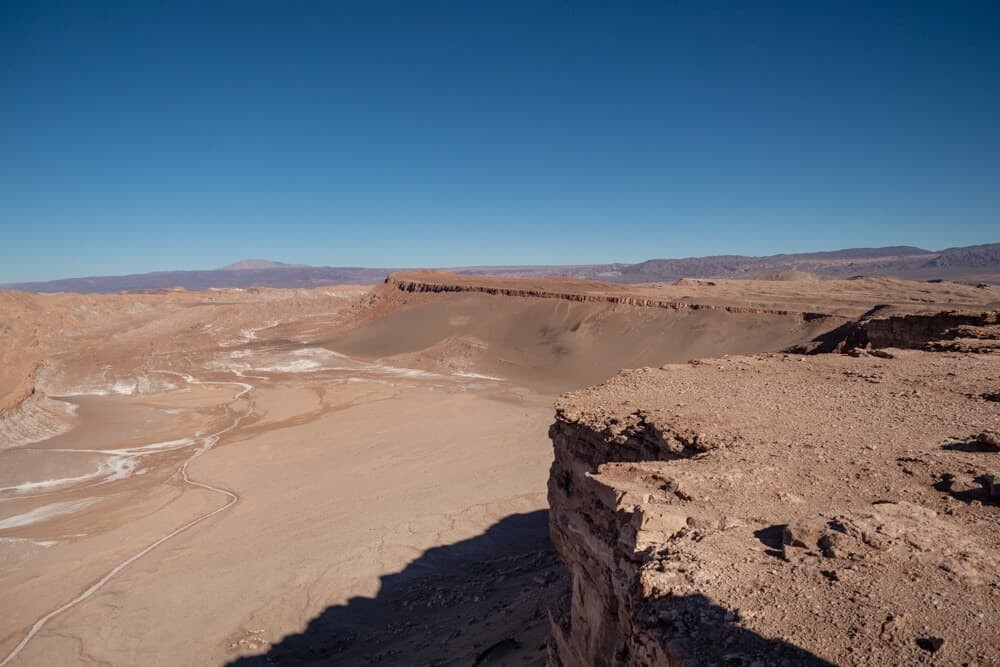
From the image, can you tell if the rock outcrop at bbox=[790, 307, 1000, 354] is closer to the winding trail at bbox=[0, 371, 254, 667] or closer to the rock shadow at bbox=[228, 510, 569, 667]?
the rock shadow at bbox=[228, 510, 569, 667]

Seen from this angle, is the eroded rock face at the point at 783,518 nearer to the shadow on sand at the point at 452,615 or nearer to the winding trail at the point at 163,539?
the shadow on sand at the point at 452,615

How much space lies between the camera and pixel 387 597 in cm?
1050

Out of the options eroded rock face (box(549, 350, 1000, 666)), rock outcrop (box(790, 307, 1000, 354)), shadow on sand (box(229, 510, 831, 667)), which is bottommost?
shadow on sand (box(229, 510, 831, 667))

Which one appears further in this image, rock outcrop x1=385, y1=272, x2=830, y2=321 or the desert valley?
rock outcrop x1=385, y1=272, x2=830, y2=321

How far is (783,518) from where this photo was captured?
4.16 meters

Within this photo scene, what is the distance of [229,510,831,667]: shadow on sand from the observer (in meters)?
8.21

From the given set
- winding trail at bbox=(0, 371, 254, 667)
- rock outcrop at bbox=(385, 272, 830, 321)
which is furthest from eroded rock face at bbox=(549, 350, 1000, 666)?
rock outcrop at bbox=(385, 272, 830, 321)

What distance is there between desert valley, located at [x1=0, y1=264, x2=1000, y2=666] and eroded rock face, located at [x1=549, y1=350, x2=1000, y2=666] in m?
0.02

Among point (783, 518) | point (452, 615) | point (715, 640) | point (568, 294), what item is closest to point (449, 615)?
point (452, 615)

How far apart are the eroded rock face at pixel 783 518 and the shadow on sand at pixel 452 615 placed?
83.7 inches

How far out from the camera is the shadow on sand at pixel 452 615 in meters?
8.21

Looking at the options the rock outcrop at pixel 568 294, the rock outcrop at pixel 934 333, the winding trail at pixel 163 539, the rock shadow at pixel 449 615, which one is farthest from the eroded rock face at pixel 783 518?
the rock outcrop at pixel 568 294

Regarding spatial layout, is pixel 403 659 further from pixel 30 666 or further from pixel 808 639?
pixel 808 639

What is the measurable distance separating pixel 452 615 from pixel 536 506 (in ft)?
14.8
